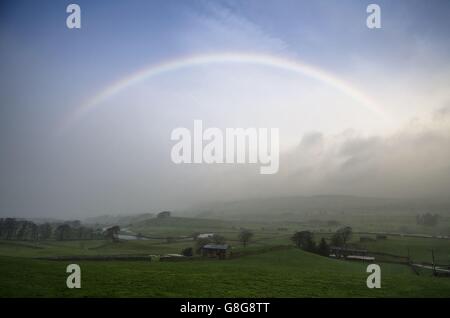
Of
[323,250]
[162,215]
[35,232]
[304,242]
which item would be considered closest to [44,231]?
[35,232]

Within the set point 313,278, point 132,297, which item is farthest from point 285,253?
point 132,297

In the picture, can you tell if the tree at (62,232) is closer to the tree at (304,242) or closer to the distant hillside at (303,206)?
the tree at (304,242)

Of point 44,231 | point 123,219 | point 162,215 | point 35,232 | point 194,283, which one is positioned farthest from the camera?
point 123,219

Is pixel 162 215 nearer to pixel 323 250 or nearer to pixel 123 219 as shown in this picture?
pixel 123 219

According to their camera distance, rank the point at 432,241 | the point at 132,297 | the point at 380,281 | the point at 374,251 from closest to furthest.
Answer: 1. the point at 132,297
2. the point at 380,281
3. the point at 374,251
4. the point at 432,241

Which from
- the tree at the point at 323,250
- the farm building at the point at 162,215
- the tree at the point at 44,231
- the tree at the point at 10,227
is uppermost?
the tree at the point at 10,227

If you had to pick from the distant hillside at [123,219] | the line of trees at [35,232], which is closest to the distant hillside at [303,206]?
the distant hillside at [123,219]

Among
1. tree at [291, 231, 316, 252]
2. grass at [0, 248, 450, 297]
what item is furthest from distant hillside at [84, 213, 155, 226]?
grass at [0, 248, 450, 297]
